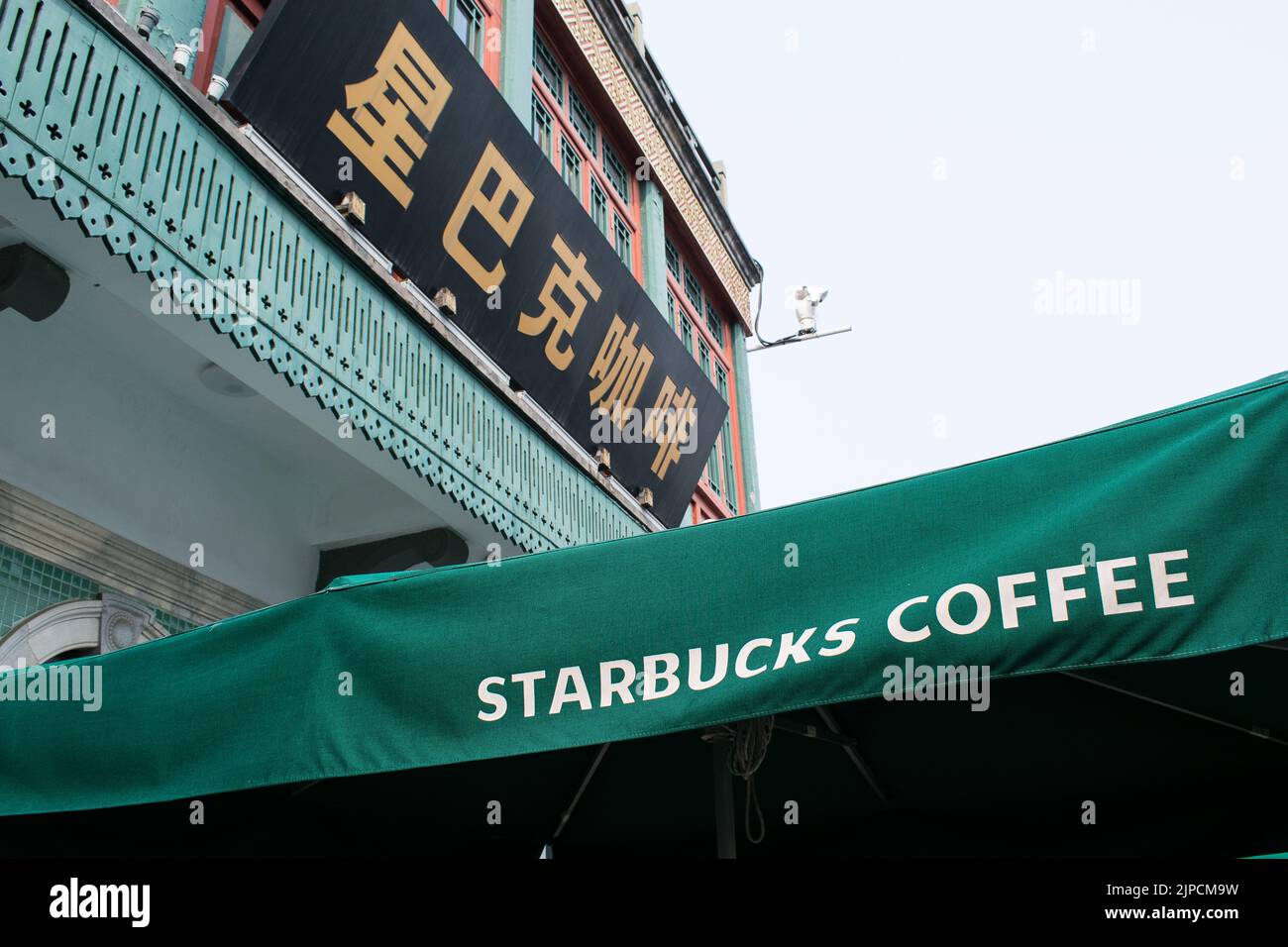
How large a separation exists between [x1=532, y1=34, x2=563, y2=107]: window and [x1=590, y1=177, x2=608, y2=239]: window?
1084 millimetres

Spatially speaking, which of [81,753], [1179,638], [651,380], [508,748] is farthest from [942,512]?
[651,380]

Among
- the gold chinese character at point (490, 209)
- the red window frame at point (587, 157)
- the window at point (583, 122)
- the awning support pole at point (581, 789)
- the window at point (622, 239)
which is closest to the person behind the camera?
the awning support pole at point (581, 789)

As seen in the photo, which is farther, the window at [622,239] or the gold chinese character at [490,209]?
the window at [622,239]

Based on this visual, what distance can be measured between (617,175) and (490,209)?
764 cm

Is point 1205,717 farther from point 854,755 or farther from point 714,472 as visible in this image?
point 714,472

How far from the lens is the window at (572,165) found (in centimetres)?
1268

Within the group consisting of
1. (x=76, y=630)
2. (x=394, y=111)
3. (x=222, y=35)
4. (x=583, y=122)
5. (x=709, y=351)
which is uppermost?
(x=583, y=122)

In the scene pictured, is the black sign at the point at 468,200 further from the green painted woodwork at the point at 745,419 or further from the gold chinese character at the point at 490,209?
the green painted woodwork at the point at 745,419

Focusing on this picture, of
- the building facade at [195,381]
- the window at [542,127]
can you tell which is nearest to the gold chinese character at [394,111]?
the building facade at [195,381]

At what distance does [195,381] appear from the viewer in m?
5.64

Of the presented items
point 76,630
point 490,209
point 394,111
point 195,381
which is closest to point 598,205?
point 490,209

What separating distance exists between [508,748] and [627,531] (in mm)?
5664

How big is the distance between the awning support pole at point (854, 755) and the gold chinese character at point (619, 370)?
19.8ft

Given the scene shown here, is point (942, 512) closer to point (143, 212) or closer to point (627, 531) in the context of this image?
point (143, 212)
